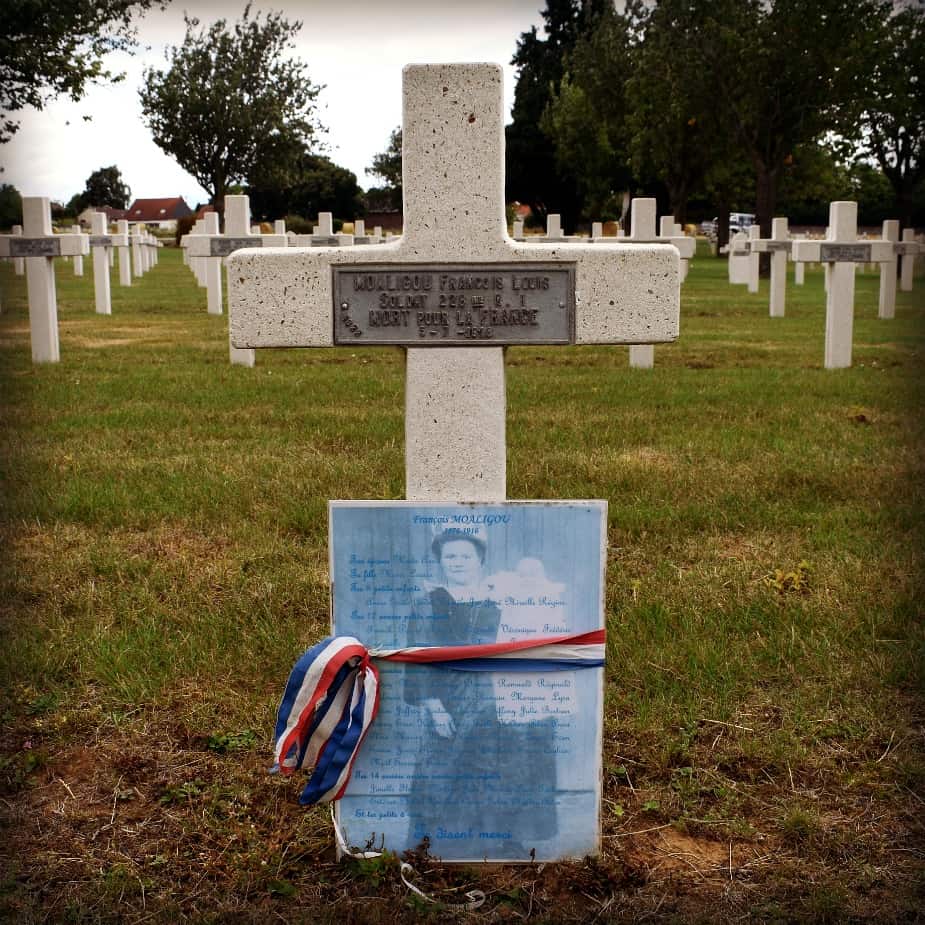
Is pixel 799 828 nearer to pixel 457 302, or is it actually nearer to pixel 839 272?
pixel 457 302

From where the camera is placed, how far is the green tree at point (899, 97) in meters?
25.2

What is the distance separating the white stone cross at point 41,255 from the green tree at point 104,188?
66.5m

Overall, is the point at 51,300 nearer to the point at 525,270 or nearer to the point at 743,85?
the point at 525,270

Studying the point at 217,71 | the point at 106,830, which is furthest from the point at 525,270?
the point at 217,71

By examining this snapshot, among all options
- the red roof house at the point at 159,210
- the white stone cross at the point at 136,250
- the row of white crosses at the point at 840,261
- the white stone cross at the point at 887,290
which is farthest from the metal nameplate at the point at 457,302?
the red roof house at the point at 159,210

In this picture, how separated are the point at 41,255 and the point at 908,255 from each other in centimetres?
1326

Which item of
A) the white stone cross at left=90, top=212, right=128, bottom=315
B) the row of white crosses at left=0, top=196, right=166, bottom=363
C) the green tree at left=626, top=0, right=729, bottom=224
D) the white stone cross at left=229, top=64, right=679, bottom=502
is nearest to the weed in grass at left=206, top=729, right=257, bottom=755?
the white stone cross at left=229, top=64, right=679, bottom=502

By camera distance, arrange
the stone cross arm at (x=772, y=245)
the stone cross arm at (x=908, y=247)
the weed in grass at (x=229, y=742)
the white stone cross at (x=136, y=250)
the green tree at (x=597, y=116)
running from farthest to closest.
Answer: the green tree at (x=597, y=116), the white stone cross at (x=136, y=250), the stone cross arm at (x=908, y=247), the stone cross arm at (x=772, y=245), the weed in grass at (x=229, y=742)

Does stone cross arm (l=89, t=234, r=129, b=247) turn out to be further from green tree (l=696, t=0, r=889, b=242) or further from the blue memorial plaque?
the blue memorial plaque

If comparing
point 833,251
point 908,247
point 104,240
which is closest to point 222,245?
point 833,251

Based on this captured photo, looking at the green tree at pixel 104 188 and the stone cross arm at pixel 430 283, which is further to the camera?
the green tree at pixel 104 188

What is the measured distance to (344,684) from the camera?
9.38 ft

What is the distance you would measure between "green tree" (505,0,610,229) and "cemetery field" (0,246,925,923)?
1954 inches

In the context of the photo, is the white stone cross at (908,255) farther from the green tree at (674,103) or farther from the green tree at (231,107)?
the green tree at (231,107)
